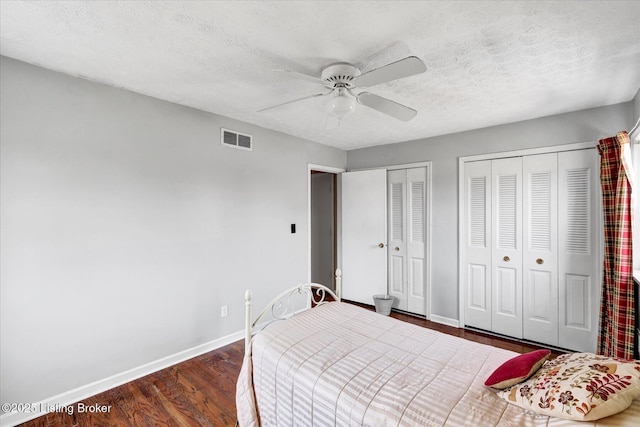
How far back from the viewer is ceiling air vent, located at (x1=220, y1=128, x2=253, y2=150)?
3000mm

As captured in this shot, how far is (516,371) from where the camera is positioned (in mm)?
1305

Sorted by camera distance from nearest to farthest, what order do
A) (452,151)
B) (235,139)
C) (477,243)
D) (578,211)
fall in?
(578,211)
(235,139)
(477,243)
(452,151)

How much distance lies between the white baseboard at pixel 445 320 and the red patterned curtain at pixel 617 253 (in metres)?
1.26

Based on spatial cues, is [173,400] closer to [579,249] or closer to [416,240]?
[416,240]

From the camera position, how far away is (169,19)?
1489 millimetres

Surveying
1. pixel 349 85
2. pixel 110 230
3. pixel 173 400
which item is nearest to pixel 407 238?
pixel 349 85

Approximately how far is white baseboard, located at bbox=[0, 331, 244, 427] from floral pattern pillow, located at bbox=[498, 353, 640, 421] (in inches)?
100

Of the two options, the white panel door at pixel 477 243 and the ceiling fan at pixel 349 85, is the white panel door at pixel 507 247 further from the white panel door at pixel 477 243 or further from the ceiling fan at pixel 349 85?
the ceiling fan at pixel 349 85

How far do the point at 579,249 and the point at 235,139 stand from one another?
3.58 meters

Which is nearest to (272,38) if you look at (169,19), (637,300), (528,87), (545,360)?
(169,19)

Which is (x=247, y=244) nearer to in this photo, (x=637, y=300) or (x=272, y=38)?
(x=272, y=38)

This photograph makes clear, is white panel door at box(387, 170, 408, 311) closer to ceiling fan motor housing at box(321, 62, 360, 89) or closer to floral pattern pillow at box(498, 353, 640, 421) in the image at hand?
ceiling fan motor housing at box(321, 62, 360, 89)

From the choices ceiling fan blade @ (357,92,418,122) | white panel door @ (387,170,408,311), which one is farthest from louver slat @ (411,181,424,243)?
ceiling fan blade @ (357,92,418,122)

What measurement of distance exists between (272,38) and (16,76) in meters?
1.74
